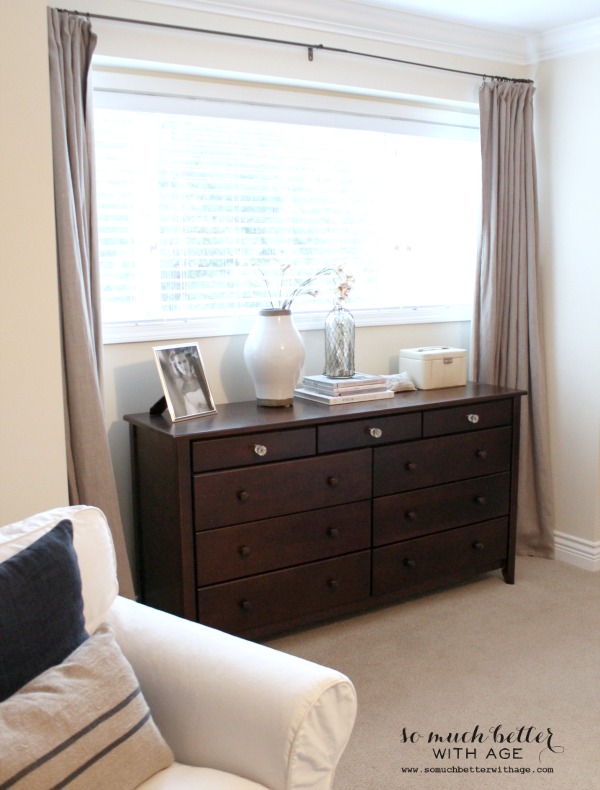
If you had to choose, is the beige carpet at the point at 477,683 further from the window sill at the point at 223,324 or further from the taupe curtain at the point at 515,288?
the window sill at the point at 223,324

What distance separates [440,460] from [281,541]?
762 mm

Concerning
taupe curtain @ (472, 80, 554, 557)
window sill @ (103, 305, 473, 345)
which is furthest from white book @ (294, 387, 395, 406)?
taupe curtain @ (472, 80, 554, 557)

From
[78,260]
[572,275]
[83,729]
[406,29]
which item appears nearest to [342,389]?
[78,260]

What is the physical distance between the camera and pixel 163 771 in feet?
4.87

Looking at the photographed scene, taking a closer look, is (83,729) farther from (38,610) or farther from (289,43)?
(289,43)

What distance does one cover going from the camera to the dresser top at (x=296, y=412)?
8.99ft

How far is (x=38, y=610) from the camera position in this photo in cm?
146

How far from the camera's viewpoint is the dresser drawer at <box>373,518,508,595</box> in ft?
10.4

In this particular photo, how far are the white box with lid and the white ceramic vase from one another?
617 mm

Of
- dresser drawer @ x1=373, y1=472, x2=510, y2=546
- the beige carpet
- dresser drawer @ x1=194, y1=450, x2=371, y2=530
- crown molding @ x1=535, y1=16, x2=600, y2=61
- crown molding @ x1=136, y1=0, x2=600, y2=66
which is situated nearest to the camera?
the beige carpet

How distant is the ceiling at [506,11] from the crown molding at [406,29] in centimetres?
4

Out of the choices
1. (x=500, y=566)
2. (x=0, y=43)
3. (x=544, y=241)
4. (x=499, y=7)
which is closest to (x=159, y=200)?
(x=0, y=43)

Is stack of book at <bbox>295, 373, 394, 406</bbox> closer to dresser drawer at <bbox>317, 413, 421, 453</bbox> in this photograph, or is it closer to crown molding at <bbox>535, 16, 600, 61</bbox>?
dresser drawer at <bbox>317, 413, 421, 453</bbox>

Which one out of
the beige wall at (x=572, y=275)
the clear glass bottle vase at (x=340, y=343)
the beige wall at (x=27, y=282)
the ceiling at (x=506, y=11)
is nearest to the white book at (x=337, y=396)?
the clear glass bottle vase at (x=340, y=343)
